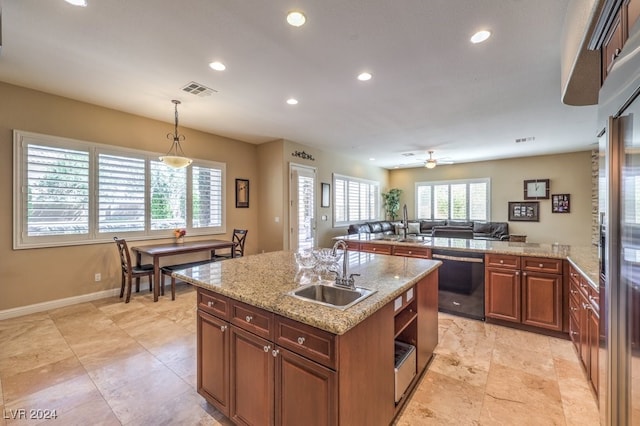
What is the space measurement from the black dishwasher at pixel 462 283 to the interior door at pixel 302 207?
10.7ft

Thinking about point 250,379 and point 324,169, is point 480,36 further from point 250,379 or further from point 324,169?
point 324,169

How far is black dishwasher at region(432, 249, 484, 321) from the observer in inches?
129

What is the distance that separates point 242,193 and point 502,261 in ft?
16.3

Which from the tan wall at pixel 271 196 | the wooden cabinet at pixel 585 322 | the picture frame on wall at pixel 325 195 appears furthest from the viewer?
the picture frame on wall at pixel 325 195

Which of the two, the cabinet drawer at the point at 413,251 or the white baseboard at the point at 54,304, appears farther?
the cabinet drawer at the point at 413,251

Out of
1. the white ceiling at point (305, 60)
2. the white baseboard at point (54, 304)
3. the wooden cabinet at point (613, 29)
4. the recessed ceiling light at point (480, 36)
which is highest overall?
the white ceiling at point (305, 60)

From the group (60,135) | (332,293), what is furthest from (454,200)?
(60,135)

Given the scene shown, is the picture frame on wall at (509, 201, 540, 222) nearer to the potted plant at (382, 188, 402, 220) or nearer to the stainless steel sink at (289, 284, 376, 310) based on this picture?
the potted plant at (382, 188, 402, 220)

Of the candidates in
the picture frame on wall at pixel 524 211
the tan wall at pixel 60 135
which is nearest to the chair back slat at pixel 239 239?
the tan wall at pixel 60 135

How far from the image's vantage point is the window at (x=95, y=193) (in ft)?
11.5

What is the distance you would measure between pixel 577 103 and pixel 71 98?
591cm

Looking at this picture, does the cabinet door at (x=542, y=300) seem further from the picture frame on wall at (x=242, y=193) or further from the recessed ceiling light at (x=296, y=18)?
the picture frame on wall at (x=242, y=193)

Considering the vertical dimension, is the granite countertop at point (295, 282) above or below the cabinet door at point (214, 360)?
above

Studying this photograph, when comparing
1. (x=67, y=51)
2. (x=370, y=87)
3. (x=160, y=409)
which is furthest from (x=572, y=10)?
(x=67, y=51)
